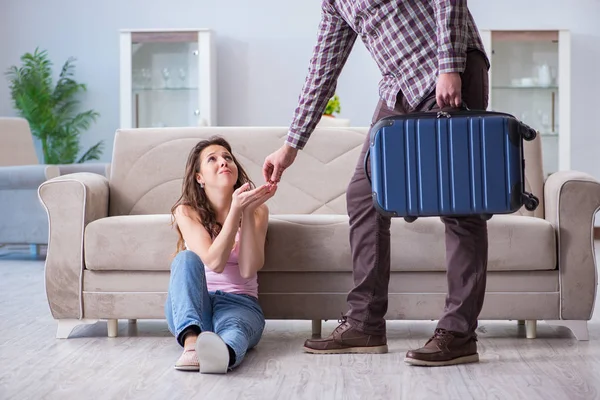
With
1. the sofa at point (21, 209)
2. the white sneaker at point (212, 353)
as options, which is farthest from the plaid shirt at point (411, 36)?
the sofa at point (21, 209)

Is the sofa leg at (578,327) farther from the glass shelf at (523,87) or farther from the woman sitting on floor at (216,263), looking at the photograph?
the glass shelf at (523,87)

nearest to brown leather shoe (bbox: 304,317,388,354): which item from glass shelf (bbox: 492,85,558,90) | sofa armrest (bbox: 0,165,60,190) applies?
sofa armrest (bbox: 0,165,60,190)

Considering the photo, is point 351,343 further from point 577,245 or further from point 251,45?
point 251,45

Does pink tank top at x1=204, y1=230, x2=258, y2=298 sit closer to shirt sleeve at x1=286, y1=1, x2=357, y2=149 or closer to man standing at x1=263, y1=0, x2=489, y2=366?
man standing at x1=263, y1=0, x2=489, y2=366

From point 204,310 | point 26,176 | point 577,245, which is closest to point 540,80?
point 26,176

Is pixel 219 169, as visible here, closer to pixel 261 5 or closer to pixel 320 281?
pixel 320 281

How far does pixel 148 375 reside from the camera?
2240 mm

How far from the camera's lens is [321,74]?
2.55 m

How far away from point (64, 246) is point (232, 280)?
59 cm

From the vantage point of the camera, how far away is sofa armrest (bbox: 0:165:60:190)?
17.2ft

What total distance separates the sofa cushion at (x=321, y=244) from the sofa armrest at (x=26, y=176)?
2560 millimetres

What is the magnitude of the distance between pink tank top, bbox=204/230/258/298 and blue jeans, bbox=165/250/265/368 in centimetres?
4

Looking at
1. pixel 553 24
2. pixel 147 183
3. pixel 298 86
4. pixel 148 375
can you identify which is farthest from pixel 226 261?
pixel 553 24

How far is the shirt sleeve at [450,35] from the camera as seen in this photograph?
2178 millimetres
